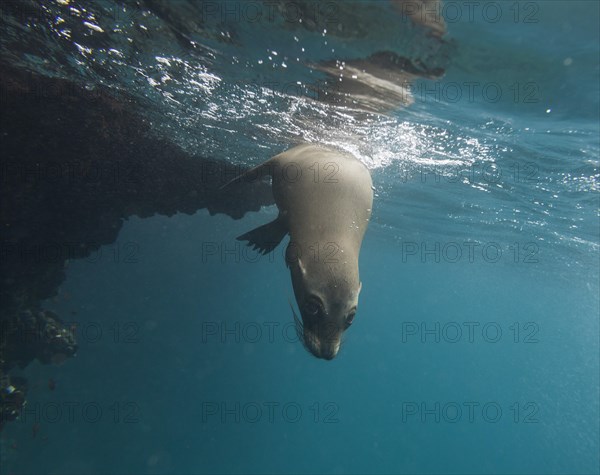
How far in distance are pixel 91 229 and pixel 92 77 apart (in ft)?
12.1

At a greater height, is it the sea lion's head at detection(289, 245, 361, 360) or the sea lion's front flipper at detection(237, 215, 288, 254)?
the sea lion's head at detection(289, 245, 361, 360)

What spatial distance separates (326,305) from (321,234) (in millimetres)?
829

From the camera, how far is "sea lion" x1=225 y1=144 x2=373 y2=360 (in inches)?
115

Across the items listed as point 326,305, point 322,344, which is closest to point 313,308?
point 326,305

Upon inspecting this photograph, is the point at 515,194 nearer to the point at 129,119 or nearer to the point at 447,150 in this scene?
the point at 447,150

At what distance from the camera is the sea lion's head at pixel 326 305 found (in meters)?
2.88

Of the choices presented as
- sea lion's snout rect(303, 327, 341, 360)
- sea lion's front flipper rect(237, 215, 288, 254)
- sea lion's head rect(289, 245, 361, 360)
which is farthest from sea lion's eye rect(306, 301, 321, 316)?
sea lion's front flipper rect(237, 215, 288, 254)

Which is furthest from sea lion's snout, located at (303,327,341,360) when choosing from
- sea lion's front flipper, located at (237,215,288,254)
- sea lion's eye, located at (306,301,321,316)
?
sea lion's front flipper, located at (237,215,288,254)

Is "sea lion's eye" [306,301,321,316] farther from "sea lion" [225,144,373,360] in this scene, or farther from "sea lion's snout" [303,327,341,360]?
"sea lion's snout" [303,327,341,360]

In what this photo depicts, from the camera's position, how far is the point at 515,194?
12719 mm

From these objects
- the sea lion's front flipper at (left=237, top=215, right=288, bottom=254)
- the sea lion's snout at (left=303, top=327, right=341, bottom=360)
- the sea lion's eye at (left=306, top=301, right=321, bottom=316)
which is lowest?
the sea lion's front flipper at (left=237, top=215, right=288, bottom=254)

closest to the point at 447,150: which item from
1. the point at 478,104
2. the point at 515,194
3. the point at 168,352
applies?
the point at 478,104

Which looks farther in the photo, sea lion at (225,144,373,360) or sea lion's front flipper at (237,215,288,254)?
sea lion's front flipper at (237,215,288,254)

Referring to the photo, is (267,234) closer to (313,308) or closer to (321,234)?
(321,234)
